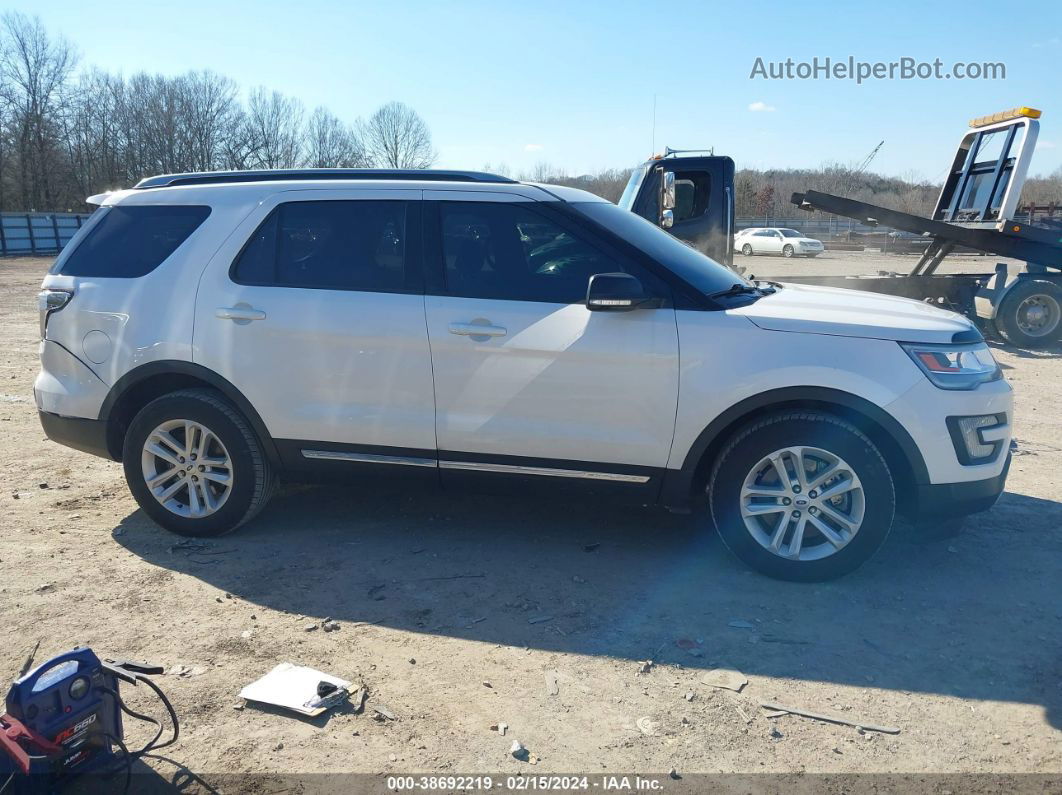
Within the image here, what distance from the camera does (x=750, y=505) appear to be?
3992 mm

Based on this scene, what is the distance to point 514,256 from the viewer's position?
421 cm

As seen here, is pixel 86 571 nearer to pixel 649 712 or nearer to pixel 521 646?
pixel 521 646

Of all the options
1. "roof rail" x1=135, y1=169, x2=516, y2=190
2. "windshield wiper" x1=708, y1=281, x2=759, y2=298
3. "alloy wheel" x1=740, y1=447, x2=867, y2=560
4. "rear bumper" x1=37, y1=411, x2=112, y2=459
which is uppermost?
"roof rail" x1=135, y1=169, x2=516, y2=190

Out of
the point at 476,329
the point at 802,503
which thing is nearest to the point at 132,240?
the point at 476,329

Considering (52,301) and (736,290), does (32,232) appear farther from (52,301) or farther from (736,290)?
(736,290)

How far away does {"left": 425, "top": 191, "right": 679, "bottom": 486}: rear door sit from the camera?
3979mm

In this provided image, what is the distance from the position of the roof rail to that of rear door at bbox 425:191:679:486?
0.18m

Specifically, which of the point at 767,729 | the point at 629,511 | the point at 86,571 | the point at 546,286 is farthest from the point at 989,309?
the point at 86,571

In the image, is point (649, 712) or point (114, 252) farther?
point (114, 252)

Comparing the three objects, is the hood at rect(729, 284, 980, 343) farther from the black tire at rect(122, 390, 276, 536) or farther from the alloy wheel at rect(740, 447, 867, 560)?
the black tire at rect(122, 390, 276, 536)

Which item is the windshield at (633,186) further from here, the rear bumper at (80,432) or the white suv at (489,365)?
the rear bumper at (80,432)

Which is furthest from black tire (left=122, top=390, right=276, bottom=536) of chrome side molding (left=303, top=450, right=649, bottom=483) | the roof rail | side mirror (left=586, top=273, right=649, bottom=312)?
side mirror (left=586, top=273, right=649, bottom=312)

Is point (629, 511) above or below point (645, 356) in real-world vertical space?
below

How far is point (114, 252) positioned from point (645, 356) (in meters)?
3.10
